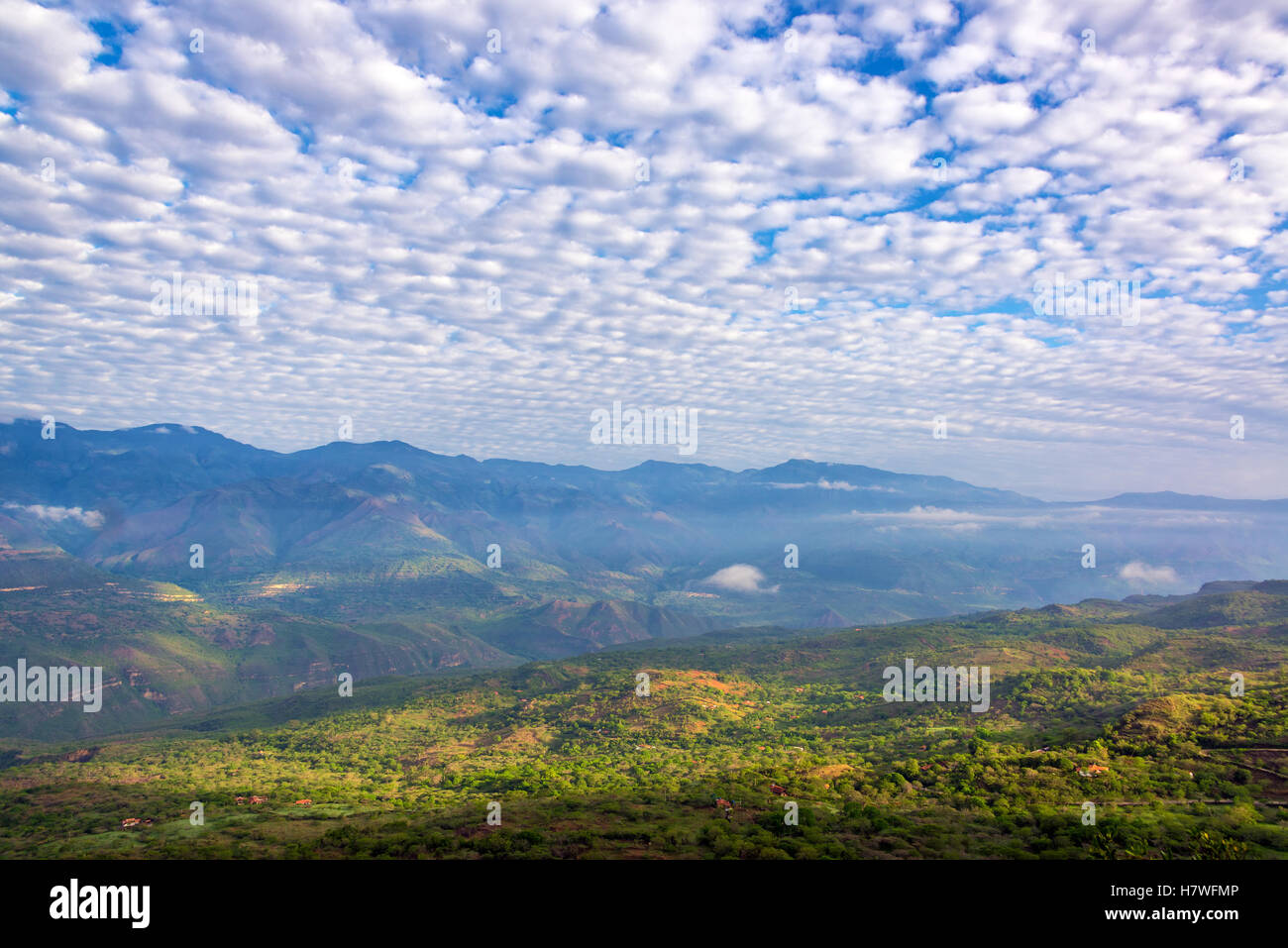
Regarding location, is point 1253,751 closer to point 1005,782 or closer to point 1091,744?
point 1091,744

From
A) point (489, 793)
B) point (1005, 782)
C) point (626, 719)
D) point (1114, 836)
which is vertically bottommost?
point (626, 719)

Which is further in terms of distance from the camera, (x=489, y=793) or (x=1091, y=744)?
(x=489, y=793)

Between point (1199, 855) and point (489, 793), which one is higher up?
point (1199, 855)
